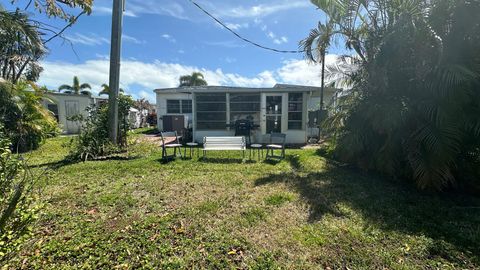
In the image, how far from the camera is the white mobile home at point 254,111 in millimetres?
11992

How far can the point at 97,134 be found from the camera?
8.55 m

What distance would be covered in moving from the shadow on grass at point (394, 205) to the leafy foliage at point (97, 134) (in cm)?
572

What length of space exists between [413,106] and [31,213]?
266 inches

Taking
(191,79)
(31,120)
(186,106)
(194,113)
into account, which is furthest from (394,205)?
(191,79)

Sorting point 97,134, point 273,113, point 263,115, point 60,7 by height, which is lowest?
point 97,134

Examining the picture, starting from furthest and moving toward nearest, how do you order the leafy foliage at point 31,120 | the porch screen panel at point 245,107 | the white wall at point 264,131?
the porch screen panel at point 245,107 < the white wall at point 264,131 < the leafy foliage at point 31,120

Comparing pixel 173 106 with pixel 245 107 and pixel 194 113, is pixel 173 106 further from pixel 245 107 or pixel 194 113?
pixel 245 107

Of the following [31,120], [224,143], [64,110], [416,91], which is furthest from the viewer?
[64,110]

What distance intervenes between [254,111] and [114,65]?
640 centimetres

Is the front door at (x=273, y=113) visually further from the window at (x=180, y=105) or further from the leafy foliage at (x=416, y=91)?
the window at (x=180, y=105)

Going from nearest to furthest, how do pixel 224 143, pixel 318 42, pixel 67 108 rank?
pixel 318 42
pixel 224 143
pixel 67 108

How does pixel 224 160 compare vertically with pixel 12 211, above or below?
below

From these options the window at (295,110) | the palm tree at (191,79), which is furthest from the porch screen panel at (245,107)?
the palm tree at (191,79)

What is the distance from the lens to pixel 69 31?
12.1ft
